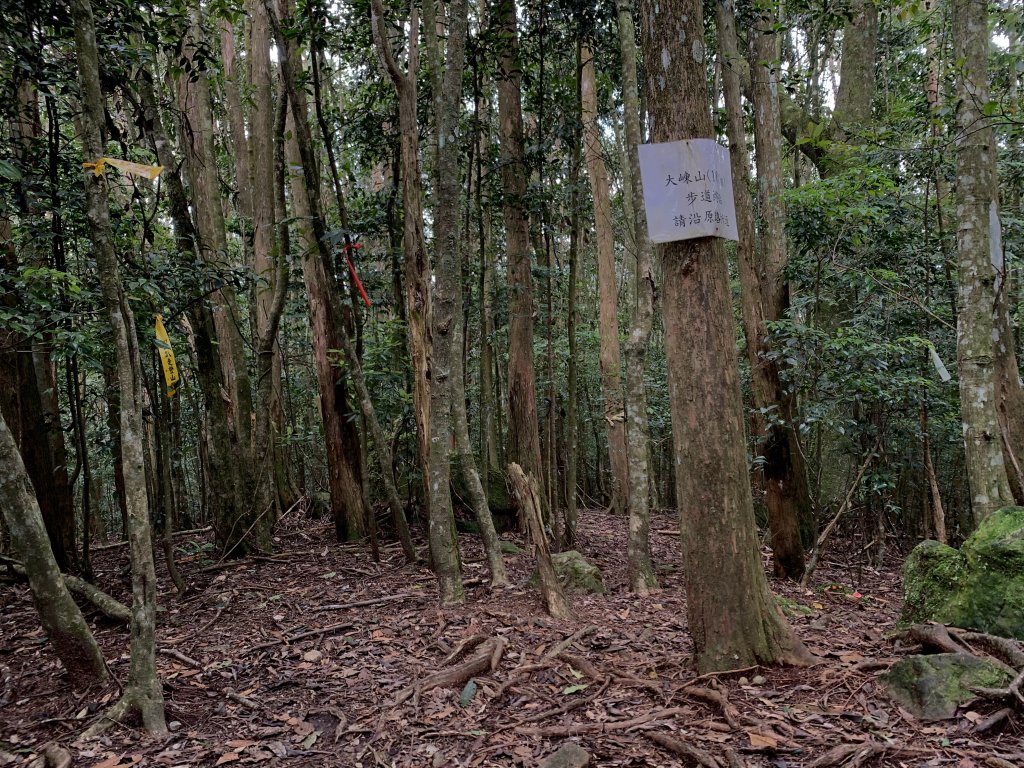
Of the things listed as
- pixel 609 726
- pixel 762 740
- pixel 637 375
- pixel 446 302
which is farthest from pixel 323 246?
pixel 762 740

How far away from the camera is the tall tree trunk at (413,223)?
19.2 feet

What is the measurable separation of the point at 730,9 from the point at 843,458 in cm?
668

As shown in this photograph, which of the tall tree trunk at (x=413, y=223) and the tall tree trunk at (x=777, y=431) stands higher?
the tall tree trunk at (x=413, y=223)

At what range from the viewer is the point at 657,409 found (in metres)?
15.0

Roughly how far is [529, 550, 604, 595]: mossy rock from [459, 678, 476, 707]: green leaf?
2.21 metres

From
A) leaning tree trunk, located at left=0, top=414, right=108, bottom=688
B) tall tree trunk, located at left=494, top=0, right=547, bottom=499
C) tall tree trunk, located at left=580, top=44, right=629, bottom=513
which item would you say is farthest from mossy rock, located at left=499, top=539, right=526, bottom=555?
tall tree trunk, located at left=580, top=44, right=629, bottom=513

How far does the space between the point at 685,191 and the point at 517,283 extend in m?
5.50

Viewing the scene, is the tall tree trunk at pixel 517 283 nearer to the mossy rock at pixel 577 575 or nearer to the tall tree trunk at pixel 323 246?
the mossy rock at pixel 577 575

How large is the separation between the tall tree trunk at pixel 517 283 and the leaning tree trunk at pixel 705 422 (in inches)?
187

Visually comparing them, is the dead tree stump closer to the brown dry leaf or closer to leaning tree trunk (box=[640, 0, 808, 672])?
leaning tree trunk (box=[640, 0, 808, 672])

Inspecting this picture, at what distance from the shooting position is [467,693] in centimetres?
388

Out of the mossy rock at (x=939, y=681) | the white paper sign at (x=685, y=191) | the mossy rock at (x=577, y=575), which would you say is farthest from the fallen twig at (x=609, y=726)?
the mossy rock at (x=577, y=575)

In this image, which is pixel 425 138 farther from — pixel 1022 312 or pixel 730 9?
pixel 1022 312

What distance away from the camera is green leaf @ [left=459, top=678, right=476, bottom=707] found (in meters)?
3.80
